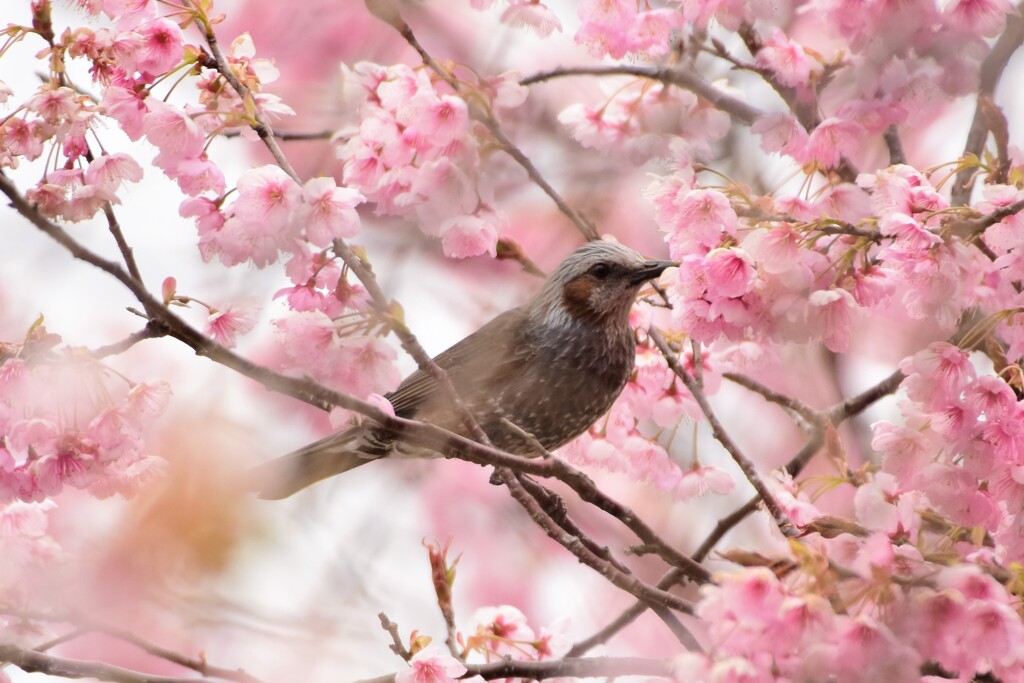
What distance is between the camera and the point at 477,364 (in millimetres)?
4199

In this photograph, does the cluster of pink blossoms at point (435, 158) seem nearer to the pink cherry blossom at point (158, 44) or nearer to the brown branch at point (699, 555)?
the pink cherry blossom at point (158, 44)

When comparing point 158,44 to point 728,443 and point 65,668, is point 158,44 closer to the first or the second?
point 65,668

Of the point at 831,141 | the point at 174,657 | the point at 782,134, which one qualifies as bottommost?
the point at 174,657

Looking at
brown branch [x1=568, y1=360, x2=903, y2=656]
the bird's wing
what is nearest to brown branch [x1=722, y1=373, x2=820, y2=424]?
brown branch [x1=568, y1=360, x2=903, y2=656]

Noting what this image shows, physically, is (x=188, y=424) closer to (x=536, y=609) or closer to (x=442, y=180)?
(x=442, y=180)

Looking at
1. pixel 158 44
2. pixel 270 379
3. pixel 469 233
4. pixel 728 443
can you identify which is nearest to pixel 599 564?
pixel 728 443

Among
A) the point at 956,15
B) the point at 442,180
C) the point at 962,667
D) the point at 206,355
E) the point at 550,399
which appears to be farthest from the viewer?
the point at 550,399

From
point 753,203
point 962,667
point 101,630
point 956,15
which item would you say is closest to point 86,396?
point 101,630

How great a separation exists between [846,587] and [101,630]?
205cm

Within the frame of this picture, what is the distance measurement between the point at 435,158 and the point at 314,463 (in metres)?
1.79

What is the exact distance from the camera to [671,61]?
3605mm

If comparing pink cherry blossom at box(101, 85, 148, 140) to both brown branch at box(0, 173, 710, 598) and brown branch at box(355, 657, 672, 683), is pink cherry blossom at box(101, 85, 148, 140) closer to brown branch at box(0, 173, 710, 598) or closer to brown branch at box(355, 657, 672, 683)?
brown branch at box(0, 173, 710, 598)

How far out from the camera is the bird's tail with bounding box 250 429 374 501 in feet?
13.0

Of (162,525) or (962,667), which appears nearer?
(962,667)
